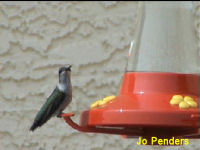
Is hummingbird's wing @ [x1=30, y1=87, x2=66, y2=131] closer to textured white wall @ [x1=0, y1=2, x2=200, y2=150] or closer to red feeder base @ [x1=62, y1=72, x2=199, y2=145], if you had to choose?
red feeder base @ [x1=62, y1=72, x2=199, y2=145]

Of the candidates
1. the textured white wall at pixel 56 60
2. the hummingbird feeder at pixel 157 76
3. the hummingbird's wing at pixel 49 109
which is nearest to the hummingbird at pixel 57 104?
the hummingbird's wing at pixel 49 109

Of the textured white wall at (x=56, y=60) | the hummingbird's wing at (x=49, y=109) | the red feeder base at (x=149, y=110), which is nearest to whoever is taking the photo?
the red feeder base at (x=149, y=110)

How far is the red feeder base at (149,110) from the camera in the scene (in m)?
1.17

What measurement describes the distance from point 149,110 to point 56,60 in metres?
1.16

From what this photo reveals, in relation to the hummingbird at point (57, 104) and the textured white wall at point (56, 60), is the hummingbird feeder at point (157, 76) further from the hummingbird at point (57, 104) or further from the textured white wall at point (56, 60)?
the textured white wall at point (56, 60)

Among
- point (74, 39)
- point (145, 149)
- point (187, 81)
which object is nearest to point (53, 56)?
point (74, 39)

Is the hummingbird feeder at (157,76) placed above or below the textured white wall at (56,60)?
above

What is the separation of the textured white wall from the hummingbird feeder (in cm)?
76

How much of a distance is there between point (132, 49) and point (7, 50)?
0.99 m

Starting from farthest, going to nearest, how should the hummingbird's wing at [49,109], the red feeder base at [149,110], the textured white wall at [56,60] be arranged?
the textured white wall at [56,60] < the hummingbird's wing at [49,109] < the red feeder base at [149,110]

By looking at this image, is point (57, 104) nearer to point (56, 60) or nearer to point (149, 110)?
point (149, 110)

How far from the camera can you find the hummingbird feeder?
1.26 m

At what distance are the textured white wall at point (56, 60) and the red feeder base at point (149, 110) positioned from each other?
0.79 m

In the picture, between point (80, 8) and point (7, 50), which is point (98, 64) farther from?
point (7, 50)
